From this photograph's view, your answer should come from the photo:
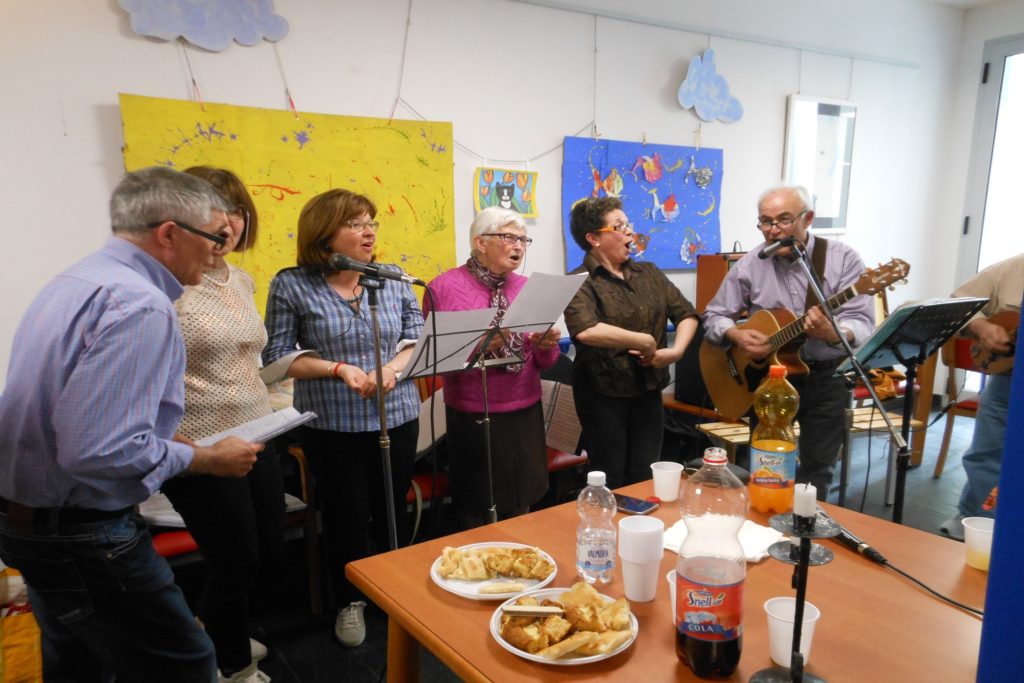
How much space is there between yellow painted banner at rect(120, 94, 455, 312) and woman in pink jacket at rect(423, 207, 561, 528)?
3.42ft

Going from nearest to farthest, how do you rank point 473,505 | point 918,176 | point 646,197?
point 473,505, point 646,197, point 918,176

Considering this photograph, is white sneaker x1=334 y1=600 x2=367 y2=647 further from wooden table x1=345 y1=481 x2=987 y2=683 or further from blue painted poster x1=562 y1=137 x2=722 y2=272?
blue painted poster x1=562 y1=137 x2=722 y2=272

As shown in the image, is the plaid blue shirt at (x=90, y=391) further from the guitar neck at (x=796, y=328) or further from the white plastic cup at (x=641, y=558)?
A: the guitar neck at (x=796, y=328)

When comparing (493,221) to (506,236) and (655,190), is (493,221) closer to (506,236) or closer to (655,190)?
(506,236)

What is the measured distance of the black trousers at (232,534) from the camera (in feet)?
5.56

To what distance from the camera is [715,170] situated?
4.31m

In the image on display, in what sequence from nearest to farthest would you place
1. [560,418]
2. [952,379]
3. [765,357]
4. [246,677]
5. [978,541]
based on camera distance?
[978,541] < [246,677] < [765,357] < [560,418] < [952,379]

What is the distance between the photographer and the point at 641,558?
3.57 feet

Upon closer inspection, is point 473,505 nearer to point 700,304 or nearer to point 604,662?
point 604,662

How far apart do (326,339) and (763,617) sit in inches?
57.2

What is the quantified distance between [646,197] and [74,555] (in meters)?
3.49

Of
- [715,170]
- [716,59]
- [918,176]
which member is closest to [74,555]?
[715,170]

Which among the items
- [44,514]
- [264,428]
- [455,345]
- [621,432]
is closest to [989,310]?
[621,432]

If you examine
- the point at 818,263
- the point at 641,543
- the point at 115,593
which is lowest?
the point at 115,593
